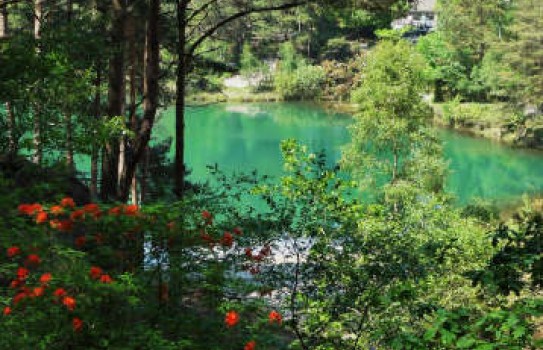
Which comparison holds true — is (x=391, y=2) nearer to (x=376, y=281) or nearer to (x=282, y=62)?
(x=376, y=281)

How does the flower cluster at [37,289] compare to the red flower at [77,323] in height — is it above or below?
above

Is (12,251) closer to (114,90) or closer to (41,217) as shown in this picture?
(41,217)

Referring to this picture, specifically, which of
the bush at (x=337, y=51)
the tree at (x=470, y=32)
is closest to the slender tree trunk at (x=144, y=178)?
the tree at (x=470, y=32)

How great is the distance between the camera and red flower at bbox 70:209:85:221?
12.6 ft

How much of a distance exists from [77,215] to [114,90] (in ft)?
18.8

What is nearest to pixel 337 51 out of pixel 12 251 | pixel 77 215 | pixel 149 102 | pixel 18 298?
pixel 149 102

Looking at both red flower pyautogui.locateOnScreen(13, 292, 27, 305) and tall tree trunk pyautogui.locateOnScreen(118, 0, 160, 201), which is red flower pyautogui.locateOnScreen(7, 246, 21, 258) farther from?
tall tree trunk pyautogui.locateOnScreen(118, 0, 160, 201)

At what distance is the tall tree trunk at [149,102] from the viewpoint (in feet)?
25.9

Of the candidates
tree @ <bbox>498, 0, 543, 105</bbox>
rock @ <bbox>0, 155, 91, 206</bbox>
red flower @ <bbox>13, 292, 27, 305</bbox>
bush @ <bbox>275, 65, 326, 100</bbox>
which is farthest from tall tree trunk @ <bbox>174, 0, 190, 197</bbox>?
bush @ <bbox>275, 65, 326, 100</bbox>

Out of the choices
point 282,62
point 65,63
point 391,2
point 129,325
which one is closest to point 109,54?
point 65,63

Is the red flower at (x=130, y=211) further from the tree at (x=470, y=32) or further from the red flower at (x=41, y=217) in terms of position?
the tree at (x=470, y=32)

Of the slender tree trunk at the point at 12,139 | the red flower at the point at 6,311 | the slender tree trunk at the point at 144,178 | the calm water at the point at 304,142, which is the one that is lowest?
the calm water at the point at 304,142

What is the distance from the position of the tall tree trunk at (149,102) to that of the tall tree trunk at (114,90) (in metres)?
0.45

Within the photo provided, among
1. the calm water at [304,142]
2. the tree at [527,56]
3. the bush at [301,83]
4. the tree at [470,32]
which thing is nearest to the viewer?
the calm water at [304,142]
